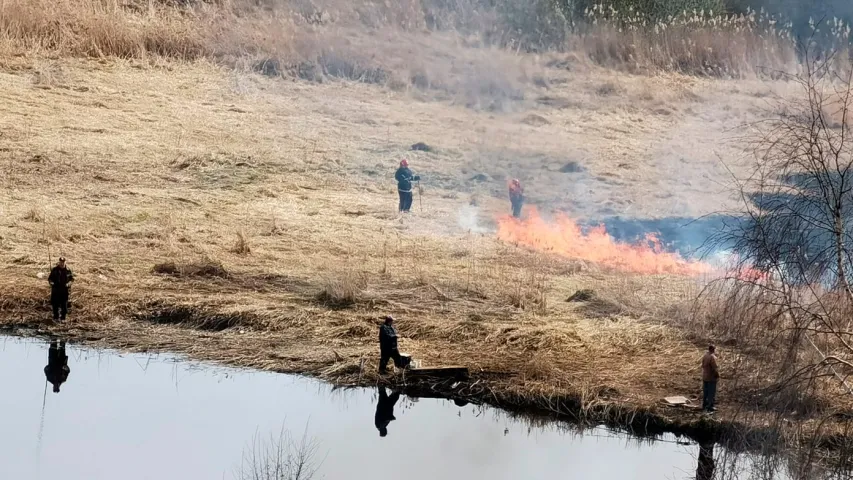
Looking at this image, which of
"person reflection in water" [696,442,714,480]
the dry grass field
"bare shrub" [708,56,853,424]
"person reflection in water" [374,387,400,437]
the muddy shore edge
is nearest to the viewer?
"bare shrub" [708,56,853,424]

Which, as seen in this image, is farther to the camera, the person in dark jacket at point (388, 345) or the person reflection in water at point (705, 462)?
the person in dark jacket at point (388, 345)

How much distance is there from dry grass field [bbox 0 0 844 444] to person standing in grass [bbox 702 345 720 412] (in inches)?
11.6

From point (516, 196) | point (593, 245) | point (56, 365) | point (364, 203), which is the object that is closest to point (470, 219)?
point (516, 196)

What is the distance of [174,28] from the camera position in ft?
126

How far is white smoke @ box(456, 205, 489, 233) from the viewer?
30062 mm

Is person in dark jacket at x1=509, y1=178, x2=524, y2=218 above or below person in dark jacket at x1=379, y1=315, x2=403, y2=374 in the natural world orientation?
above

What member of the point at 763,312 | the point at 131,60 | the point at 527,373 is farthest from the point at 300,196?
the point at 763,312

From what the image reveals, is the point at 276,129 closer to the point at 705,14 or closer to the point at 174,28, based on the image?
the point at 174,28

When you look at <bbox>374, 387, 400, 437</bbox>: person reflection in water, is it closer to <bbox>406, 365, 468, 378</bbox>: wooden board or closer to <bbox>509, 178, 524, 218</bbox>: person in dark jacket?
<bbox>406, 365, 468, 378</bbox>: wooden board

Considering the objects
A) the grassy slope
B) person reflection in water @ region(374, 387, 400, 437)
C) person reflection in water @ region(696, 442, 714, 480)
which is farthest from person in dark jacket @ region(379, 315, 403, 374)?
person reflection in water @ region(696, 442, 714, 480)

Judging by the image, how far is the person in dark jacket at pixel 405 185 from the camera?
99.7ft

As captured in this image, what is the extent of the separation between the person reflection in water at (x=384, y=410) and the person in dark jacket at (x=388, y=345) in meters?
0.44

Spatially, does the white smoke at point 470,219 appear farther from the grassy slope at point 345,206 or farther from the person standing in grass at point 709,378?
the person standing in grass at point 709,378

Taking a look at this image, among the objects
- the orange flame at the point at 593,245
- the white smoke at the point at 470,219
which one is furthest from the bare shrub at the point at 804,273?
the white smoke at the point at 470,219
